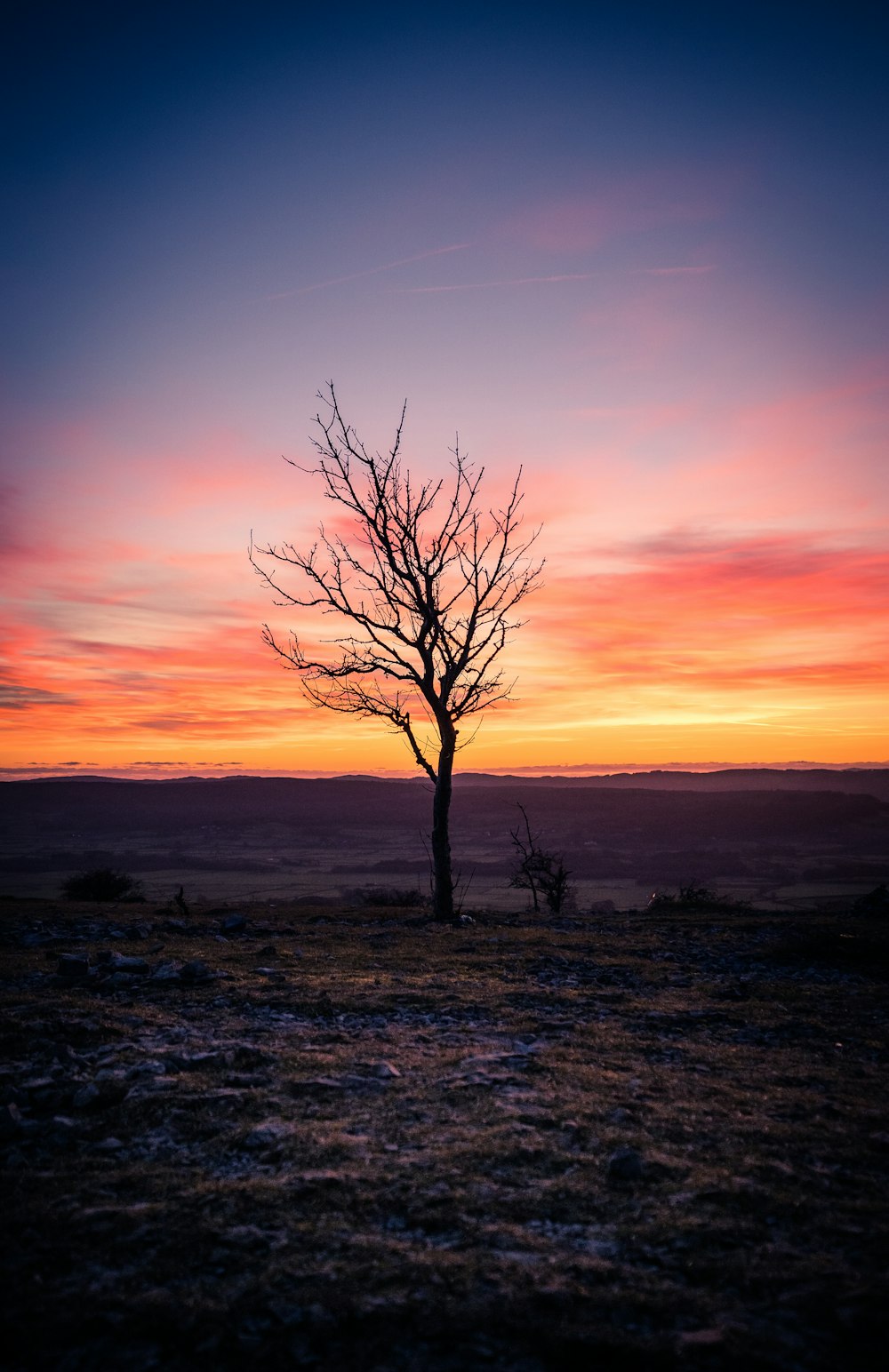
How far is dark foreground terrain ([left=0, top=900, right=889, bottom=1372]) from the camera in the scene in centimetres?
294

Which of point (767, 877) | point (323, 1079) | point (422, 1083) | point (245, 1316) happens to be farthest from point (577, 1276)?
point (767, 877)

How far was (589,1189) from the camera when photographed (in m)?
4.05

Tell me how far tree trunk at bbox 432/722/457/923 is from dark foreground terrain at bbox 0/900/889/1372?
843cm

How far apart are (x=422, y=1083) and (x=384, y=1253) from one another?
2.25m

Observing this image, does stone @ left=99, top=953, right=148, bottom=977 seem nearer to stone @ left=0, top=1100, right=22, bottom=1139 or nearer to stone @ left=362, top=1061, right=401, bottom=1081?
stone @ left=0, top=1100, right=22, bottom=1139

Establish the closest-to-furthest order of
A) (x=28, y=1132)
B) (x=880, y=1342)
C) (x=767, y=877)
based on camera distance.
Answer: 1. (x=880, y=1342)
2. (x=28, y=1132)
3. (x=767, y=877)

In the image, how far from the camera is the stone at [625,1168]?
13.8 feet

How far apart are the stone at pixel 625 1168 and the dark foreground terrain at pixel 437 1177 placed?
0.5 inches

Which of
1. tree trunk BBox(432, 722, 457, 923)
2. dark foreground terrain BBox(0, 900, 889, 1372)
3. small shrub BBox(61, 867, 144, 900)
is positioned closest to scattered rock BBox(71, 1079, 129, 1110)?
dark foreground terrain BBox(0, 900, 889, 1372)

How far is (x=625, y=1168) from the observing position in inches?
166

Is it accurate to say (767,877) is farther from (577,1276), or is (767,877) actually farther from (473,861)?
(577,1276)

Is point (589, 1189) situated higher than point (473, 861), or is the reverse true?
point (589, 1189)

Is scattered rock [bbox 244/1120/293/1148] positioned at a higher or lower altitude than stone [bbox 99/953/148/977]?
higher

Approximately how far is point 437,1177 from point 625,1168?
115 cm
